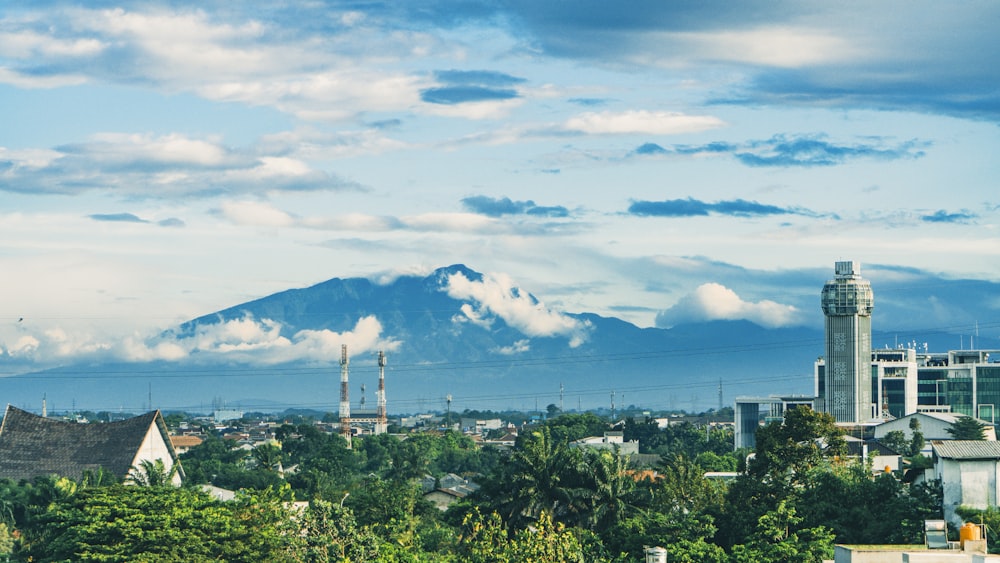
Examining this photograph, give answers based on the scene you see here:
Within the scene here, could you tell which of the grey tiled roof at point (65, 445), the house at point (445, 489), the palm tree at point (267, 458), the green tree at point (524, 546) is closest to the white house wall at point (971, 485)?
the green tree at point (524, 546)

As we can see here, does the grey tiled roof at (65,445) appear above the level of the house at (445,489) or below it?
above

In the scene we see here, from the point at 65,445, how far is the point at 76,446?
169cm

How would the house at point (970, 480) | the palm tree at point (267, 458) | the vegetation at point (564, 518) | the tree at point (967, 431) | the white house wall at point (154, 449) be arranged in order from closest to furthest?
1. the vegetation at point (564, 518)
2. the house at point (970, 480)
3. the white house wall at point (154, 449)
4. the tree at point (967, 431)
5. the palm tree at point (267, 458)

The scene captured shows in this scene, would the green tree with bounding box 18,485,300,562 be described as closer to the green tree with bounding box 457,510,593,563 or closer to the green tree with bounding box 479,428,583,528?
the green tree with bounding box 457,510,593,563

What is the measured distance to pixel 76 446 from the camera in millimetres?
147875

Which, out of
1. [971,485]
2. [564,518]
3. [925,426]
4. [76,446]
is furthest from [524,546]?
[925,426]

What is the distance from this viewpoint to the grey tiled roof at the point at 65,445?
142 m

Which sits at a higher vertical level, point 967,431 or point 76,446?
point 967,431

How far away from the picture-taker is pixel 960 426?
147125 mm

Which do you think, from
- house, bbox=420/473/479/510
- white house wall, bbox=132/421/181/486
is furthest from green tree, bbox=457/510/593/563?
white house wall, bbox=132/421/181/486

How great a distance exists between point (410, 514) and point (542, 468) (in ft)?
51.4

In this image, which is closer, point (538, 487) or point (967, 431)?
point (538, 487)

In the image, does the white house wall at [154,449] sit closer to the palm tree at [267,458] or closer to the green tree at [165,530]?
the palm tree at [267,458]

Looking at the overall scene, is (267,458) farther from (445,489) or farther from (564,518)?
(564,518)
